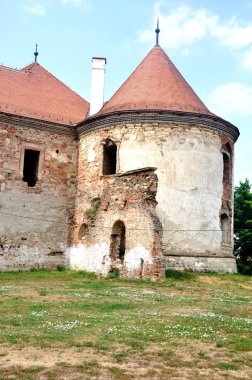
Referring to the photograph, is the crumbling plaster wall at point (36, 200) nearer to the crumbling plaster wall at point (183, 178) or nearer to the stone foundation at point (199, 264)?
the crumbling plaster wall at point (183, 178)

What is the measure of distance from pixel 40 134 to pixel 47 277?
21.9 ft

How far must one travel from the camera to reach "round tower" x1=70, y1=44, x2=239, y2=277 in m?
18.3

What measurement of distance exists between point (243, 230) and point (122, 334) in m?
21.2

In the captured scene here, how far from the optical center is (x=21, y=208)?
2111 centimetres

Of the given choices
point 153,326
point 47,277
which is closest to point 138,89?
point 47,277

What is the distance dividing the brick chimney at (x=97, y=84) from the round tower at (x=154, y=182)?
52.2 inches

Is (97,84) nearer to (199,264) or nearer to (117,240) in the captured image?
(117,240)

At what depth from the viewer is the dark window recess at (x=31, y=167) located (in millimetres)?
22172

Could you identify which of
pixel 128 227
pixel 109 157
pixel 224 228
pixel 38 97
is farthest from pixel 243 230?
pixel 38 97

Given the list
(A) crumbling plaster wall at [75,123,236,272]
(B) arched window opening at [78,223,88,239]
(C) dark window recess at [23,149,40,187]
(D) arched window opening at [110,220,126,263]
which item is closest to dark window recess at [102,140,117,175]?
(A) crumbling plaster wall at [75,123,236,272]

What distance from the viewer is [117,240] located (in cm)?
1889

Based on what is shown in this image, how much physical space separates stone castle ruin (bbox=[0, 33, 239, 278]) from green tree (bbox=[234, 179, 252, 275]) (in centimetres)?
627

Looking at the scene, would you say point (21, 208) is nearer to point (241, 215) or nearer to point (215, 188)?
point (215, 188)

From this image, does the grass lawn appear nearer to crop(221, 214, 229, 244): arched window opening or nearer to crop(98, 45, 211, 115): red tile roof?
crop(221, 214, 229, 244): arched window opening
